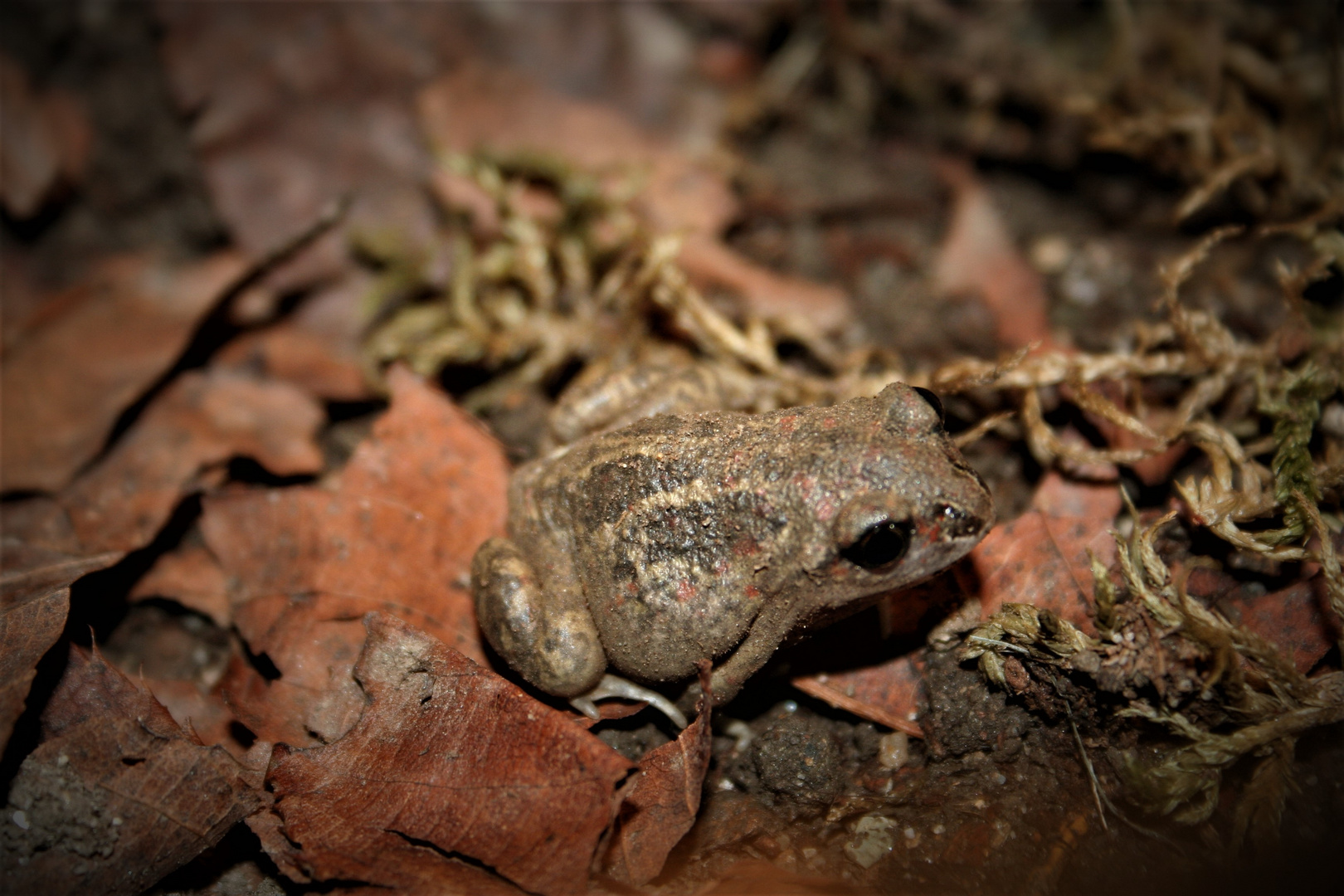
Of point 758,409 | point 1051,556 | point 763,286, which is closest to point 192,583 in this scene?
point 758,409

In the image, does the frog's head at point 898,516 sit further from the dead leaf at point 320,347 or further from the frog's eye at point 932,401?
the dead leaf at point 320,347

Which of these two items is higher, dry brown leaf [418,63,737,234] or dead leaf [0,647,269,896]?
dry brown leaf [418,63,737,234]

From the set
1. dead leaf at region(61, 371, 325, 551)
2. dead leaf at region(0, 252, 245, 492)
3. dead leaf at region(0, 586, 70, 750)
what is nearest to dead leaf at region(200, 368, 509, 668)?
dead leaf at region(61, 371, 325, 551)

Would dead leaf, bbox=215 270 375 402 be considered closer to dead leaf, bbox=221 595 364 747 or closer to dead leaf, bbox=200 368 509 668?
dead leaf, bbox=200 368 509 668

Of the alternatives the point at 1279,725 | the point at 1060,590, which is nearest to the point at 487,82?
the point at 1060,590

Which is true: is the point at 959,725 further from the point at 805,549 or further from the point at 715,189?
the point at 715,189

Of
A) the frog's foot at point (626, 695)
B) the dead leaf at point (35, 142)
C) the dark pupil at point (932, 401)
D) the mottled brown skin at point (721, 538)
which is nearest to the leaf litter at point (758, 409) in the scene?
the frog's foot at point (626, 695)
